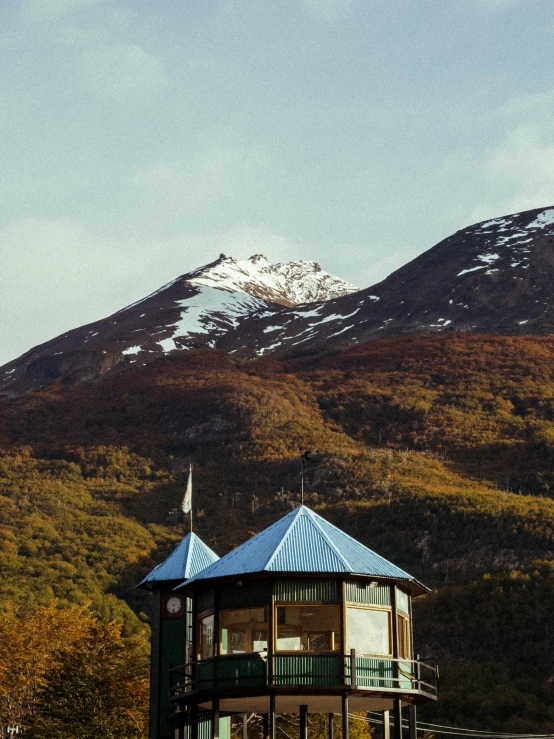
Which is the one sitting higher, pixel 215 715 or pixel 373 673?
pixel 373 673

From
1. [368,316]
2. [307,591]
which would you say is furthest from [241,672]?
[368,316]

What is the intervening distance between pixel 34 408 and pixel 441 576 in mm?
61923

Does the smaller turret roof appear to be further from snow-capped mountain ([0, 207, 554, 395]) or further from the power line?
snow-capped mountain ([0, 207, 554, 395])

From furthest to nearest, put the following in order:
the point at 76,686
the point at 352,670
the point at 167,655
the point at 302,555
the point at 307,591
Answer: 1. the point at 76,686
2. the point at 167,655
3. the point at 302,555
4. the point at 307,591
5. the point at 352,670

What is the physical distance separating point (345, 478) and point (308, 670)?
66659 mm

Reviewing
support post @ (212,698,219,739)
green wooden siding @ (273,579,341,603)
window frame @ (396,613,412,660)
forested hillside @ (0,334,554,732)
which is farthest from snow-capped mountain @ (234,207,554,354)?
support post @ (212,698,219,739)

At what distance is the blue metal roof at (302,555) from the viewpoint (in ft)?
95.1

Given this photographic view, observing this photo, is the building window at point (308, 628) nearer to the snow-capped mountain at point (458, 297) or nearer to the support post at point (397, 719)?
the support post at point (397, 719)

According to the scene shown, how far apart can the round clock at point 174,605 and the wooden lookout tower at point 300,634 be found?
5.75 metres

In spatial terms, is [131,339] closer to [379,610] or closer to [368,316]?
[368,316]

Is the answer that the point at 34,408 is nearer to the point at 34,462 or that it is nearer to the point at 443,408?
the point at 34,462

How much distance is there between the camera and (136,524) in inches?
3538

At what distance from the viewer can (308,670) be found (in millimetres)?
28219

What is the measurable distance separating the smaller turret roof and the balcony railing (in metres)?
2.06
